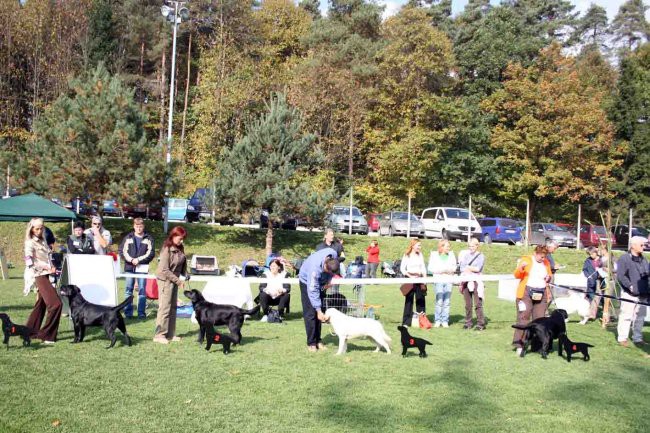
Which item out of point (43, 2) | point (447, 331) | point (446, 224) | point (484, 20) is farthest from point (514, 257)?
point (43, 2)

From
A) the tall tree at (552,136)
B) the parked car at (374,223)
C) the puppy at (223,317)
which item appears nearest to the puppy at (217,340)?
the puppy at (223,317)

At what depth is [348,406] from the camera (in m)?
6.11

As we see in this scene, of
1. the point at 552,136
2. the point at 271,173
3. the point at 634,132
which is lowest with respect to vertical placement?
the point at 271,173

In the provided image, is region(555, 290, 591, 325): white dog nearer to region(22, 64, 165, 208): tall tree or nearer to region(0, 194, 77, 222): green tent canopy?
region(0, 194, 77, 222): green tent canopy

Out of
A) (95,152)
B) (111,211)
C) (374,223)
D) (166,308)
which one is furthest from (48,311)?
(374,223)

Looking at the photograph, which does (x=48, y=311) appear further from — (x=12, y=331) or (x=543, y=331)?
(x=543, y=331)

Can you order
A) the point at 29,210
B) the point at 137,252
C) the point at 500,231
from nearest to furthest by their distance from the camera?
the point at 137,252, the point at 29,210, the point at 500,231

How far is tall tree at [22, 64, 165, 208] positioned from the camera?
24.2 meters

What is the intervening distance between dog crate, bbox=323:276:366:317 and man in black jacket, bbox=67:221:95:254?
509cm

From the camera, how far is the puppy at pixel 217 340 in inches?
327

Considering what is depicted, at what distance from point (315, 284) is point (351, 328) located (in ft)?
2.61

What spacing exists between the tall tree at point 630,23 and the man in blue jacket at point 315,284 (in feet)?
188

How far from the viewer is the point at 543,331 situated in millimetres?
8695

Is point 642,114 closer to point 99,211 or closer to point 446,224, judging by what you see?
point 446,224
